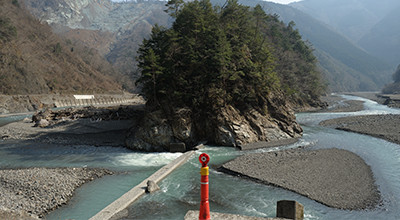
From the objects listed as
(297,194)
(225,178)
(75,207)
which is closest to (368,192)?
(297,194)

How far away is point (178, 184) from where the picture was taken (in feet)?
40.4

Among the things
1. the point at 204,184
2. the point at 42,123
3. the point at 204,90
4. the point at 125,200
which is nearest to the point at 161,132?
the point at 204,90

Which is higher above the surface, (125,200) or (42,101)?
(42,101)

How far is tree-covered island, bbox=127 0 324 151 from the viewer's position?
2080 cm

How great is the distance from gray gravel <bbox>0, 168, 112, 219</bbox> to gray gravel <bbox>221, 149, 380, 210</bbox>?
803cm

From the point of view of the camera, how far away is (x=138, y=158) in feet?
58.6

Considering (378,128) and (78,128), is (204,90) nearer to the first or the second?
(78,128)

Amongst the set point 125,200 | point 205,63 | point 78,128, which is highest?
point 205,63

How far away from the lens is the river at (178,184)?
31.0 feet

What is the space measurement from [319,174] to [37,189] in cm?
1331

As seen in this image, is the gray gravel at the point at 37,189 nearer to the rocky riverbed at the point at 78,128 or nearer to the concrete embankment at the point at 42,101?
the rocky riverbed at the point at 78,128

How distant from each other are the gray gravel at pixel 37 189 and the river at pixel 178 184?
461mm

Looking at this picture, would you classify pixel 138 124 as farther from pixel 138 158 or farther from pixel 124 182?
pixel 124 182

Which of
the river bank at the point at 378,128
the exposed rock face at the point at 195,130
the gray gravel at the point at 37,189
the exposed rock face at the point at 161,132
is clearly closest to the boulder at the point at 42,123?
the exposed rock face at the point at 195,130
